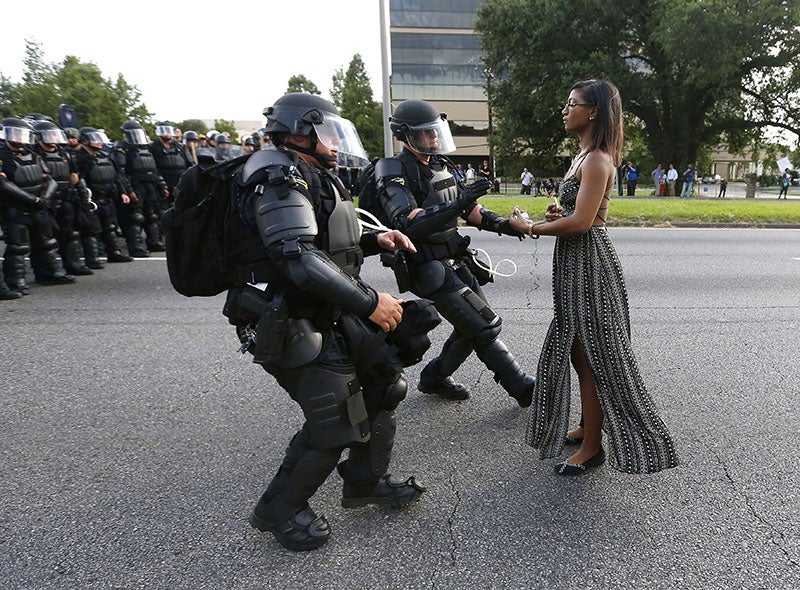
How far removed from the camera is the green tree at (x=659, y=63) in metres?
23.9

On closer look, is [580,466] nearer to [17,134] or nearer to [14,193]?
[14,193]

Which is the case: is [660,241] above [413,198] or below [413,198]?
below

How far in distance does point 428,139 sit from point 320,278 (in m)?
1.65

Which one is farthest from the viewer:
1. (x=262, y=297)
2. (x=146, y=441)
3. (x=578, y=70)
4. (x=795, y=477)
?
(x=578, y=70)

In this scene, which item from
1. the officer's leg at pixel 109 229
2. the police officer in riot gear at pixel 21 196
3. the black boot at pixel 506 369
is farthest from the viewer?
the officer's leg at pixel 109 229

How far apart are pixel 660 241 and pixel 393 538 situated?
964 centimetres

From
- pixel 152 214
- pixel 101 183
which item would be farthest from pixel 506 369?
pixel 152 214

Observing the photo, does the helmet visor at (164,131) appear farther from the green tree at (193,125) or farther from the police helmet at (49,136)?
the green tree at (193,125)

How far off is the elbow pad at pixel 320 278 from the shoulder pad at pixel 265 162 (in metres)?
0.32

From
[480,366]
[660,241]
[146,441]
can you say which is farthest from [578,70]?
[146,441]

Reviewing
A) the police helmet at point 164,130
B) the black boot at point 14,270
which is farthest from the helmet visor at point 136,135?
the black boot at point 14,270

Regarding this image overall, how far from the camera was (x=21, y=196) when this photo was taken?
6.48m

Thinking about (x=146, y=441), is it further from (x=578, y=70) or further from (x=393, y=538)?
(x=578, y=70)

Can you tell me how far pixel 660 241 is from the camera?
1034 cm
